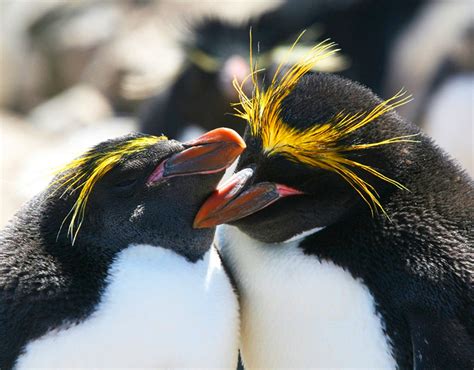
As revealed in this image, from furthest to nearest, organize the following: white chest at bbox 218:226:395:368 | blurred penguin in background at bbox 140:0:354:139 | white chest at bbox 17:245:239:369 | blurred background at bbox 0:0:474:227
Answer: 1. blurred background at bbox 0:0:474:227
2. blurred penguin in background at bbox 140:0:354:139
3. white chest at bbox 218:226:395:368
4. white chest at bbox 17:245:239:369

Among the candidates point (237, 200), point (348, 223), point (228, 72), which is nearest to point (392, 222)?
point (348, 223)

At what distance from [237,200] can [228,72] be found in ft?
8.71

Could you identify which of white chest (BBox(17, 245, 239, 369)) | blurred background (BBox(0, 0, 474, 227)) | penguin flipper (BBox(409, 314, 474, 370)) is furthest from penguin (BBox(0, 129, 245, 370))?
blurred background (BBox(0, 0, 474, 227))

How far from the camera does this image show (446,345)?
224cm

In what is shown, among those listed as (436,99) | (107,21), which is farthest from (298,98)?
(107,21)

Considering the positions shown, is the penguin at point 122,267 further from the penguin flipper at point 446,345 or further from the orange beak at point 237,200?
the penguin flipper at point 446,345

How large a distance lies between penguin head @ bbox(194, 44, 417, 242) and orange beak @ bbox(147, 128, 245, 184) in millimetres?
61

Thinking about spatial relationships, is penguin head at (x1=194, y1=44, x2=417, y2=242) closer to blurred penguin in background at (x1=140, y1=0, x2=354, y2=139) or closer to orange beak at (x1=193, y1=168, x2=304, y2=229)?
orange beak at (x1=193, y1=168, x2=304, y2=229)

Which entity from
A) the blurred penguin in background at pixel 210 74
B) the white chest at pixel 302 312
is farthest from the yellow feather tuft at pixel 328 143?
the blurred penguin in background at pixel 210 74

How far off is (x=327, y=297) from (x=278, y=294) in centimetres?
14

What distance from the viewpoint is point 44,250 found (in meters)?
2.30

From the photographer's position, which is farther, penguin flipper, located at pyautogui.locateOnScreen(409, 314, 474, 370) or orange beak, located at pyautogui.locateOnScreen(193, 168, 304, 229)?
orange beak, located at pyautogui.locateOnScreen(193, 168, 304, 229)

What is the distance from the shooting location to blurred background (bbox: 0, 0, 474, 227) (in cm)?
514

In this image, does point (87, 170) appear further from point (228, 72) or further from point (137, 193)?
point (228, 72)
